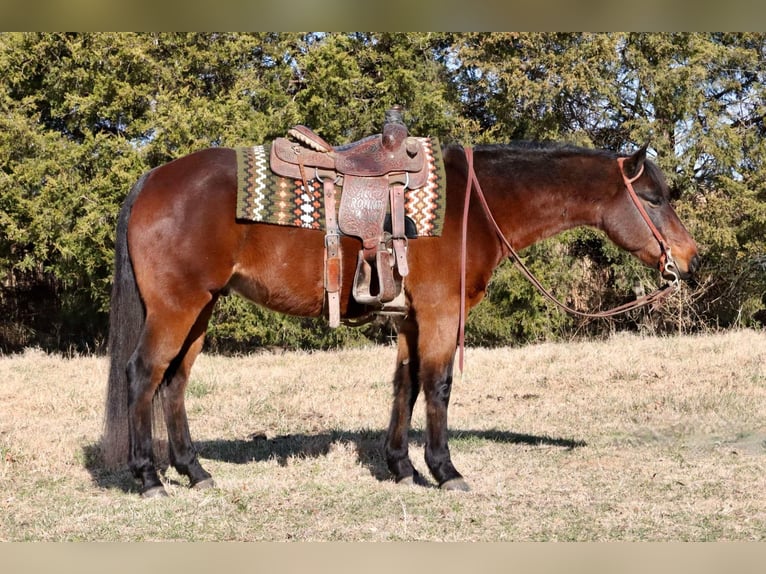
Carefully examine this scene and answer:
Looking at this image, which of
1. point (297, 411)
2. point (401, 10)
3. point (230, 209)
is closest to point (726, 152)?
point (297, 411)

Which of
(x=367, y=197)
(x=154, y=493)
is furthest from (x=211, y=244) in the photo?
(x=154, y=493)

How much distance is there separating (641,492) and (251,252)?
9.95ft

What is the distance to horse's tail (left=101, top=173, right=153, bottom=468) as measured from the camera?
5535 millimetres

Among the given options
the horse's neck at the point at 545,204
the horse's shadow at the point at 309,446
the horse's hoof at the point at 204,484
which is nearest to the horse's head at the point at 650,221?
the horse's neck at the point at 545,204

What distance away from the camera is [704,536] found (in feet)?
15.0

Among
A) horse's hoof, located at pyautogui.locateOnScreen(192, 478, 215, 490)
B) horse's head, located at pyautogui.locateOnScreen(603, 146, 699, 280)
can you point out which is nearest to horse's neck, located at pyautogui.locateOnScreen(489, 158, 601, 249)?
horse's head, located at pyautogui.locateOnScreen(603, 146, 699, 280)

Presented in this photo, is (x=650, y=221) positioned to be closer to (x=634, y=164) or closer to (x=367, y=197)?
(x=634, y=164)

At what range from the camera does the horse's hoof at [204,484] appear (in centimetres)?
565

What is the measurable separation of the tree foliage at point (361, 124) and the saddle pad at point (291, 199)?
968 centimetres

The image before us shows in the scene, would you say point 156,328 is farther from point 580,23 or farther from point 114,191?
point 114,191

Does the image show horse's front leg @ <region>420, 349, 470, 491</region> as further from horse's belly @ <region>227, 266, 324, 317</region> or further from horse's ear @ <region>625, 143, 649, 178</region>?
horse's ear @ <region>625, 143, 649, 178</region>

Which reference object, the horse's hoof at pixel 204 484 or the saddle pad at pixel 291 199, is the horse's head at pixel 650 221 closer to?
the saddle pad at pixel 291 199

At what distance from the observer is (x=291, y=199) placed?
543 cm

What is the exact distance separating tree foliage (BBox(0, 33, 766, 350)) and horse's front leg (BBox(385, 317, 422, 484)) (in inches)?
372
